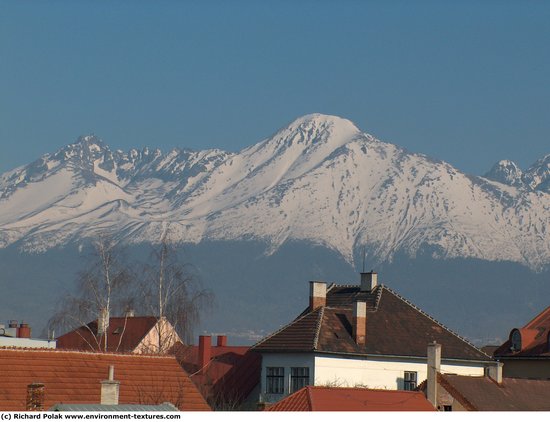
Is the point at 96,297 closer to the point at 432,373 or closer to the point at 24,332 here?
the point at 24,332

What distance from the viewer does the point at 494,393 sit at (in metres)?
73.4

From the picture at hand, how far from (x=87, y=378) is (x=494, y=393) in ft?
82.1

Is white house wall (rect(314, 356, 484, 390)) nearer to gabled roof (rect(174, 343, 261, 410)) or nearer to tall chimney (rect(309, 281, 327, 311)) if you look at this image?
gabled roof (rect(174, 343, 261, 410))

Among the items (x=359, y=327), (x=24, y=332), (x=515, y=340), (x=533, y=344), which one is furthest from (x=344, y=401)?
(x=24, y=332)

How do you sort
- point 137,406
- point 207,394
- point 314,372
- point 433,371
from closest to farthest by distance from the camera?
point 137,406 → point 433,371 → point 207,394 → point 314,372

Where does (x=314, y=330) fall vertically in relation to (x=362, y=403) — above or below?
above

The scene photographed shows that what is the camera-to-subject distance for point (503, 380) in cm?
7600

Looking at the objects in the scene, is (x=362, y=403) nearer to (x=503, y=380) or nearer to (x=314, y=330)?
(x=503, y=380)

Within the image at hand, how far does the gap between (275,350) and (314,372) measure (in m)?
3.35

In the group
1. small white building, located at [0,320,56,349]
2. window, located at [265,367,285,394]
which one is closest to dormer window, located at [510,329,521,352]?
window, located at [265,367,285,394]

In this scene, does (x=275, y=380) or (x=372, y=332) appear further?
(x=372, y=332)

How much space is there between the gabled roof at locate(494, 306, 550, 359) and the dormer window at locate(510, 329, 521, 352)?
174 millimetres

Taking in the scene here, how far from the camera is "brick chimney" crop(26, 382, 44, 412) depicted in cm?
4931
